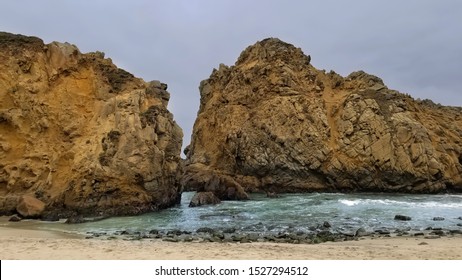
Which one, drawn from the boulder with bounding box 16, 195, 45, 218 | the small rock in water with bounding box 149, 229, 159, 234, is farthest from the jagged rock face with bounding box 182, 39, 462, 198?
the small rock in water with bounding box 149, 229, 159, 234

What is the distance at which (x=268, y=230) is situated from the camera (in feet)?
59.1

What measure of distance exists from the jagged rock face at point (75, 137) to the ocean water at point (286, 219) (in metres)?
2.34

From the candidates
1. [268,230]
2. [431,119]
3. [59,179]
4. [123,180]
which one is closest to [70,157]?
[59,179]

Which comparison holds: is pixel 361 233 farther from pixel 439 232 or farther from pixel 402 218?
pixel 402 218

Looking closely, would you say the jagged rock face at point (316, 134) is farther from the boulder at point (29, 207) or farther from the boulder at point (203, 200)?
the boulder at point (29, 207)

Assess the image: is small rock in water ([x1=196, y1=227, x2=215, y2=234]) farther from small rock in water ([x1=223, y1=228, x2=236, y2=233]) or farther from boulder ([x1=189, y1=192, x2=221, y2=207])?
boulder ([x1=189, y1=192, x2=221, y2=207])

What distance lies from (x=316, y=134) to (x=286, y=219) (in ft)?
79.5

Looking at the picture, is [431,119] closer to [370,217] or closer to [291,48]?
[291,48]

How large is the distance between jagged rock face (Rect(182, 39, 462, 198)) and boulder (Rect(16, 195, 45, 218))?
20.3 m

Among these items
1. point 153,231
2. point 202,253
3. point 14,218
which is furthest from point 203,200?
point 202,253

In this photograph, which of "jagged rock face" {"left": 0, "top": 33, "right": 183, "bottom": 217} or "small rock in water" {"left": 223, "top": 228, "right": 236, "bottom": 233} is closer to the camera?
"small rock in water" {"left": 223, "top": 228, "right": 236, "bottom": 233}

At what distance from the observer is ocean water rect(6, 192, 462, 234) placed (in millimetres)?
18594

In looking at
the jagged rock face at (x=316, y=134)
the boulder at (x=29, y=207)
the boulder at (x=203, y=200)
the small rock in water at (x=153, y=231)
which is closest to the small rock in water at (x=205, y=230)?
the small rock in water at (x=153, y=231)

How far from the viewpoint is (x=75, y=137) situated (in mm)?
24844
